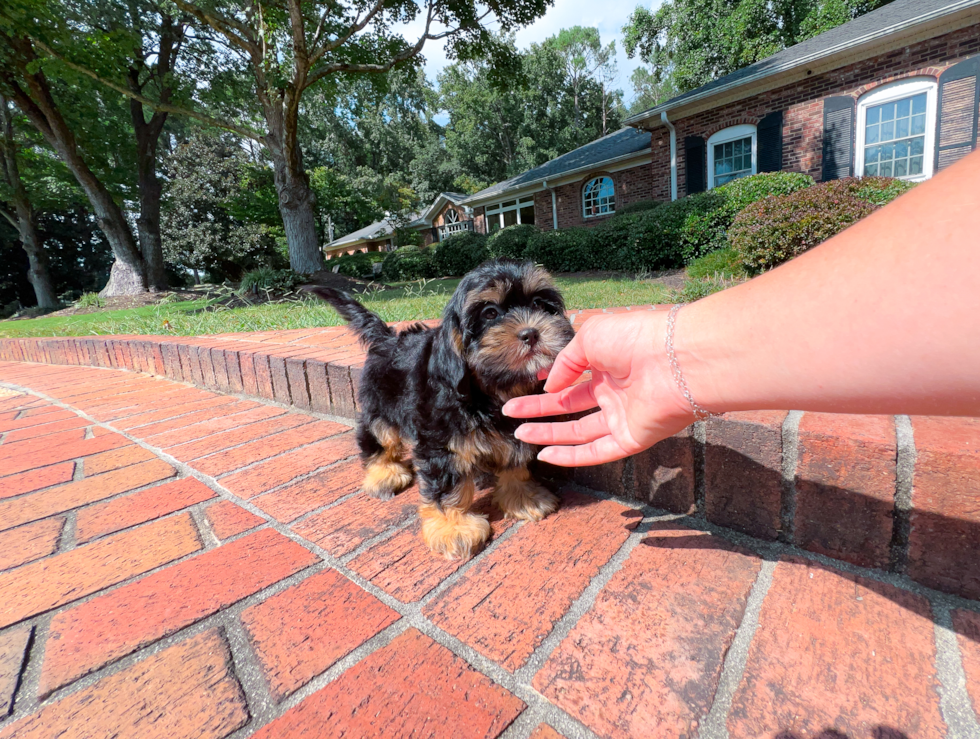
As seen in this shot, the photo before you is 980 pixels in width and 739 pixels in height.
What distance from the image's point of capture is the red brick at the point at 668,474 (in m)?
1.58

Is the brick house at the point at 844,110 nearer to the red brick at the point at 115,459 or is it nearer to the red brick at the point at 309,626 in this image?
the red brick at the point at 309,626

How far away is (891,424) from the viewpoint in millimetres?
1305

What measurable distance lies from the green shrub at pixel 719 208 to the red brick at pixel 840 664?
9.82 meters

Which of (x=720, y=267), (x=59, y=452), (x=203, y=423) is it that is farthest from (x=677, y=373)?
(x=720, y=267)

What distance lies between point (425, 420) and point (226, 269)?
28.1 m

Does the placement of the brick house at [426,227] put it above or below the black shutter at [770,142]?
above

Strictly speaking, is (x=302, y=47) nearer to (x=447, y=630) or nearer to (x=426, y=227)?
(x=447, y=630)

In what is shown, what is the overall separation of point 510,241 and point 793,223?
456 inches

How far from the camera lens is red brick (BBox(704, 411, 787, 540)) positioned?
139 centimetres

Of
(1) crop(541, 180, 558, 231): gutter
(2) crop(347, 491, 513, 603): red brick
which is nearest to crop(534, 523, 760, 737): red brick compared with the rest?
(2) crop(347, 491, 513, 603): red brick

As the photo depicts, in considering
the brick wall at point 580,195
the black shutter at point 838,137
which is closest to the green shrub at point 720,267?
the black shutter at point 838,137

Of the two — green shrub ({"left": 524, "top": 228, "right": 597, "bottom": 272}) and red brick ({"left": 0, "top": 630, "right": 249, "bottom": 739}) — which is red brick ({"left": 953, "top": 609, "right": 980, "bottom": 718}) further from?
green shrub ({"left": 524, "top": 228, "right": 597, "bottom": 272})

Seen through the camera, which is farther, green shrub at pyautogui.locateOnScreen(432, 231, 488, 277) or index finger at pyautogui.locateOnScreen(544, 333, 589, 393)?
green shrub at pyautogui.locateOnScreen(432, 231, 488, 277)

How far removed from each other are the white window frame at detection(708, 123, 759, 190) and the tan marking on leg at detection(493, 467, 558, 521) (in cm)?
1430
